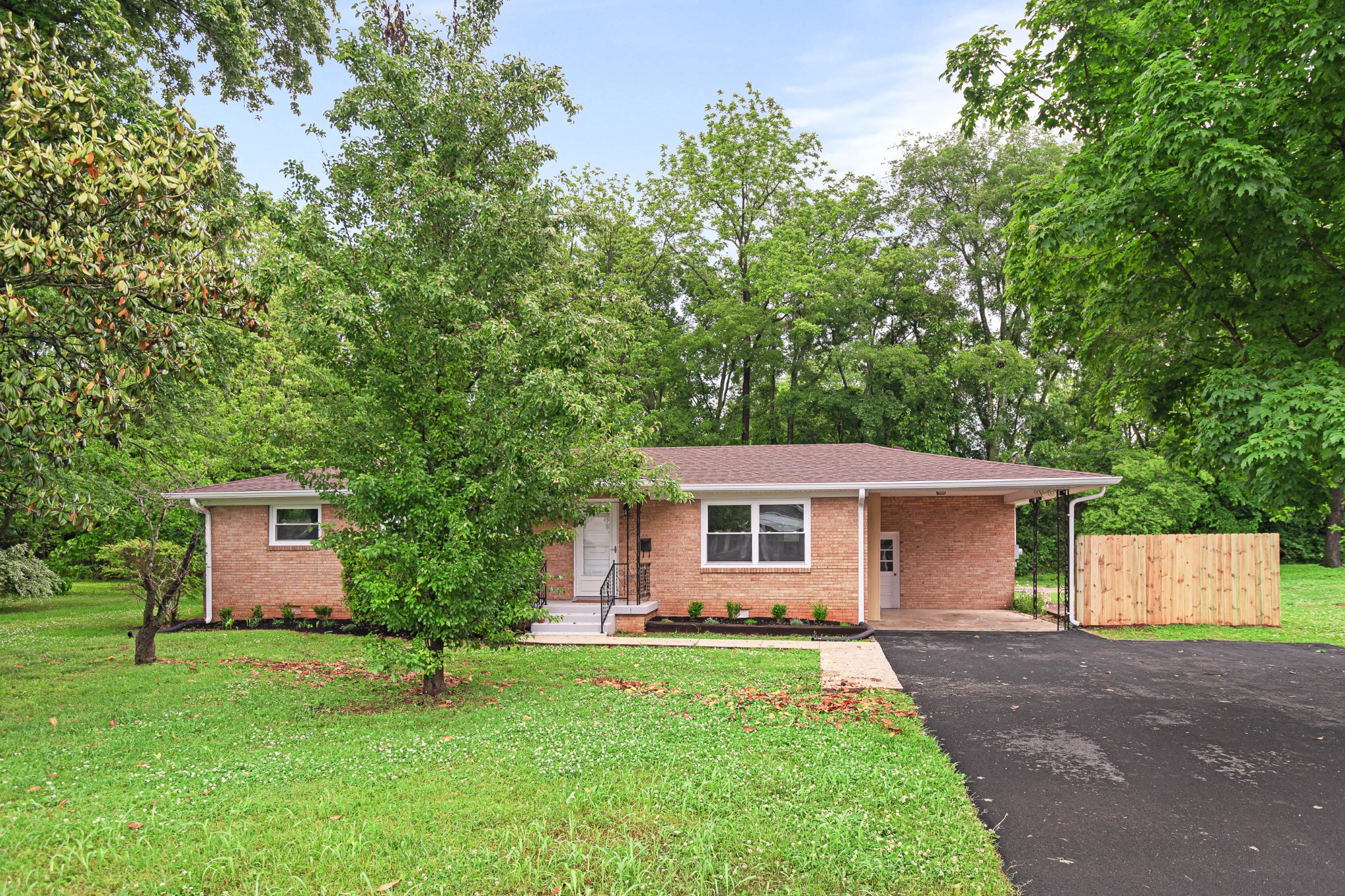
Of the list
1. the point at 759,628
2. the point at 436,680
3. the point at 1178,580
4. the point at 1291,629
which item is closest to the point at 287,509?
the point at 436,680

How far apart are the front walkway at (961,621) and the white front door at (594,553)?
5.49 metres

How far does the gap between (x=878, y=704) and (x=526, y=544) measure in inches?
168

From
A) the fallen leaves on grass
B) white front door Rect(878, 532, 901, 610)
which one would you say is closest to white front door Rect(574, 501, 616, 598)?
the fallen leaves on grass

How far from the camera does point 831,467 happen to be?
49.1ft

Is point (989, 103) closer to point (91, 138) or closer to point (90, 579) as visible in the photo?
point (91, 138)

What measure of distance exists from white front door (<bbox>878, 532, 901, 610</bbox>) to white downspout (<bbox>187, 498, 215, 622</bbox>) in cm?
1471

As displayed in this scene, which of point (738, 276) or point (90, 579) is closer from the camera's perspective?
point (90, 579)

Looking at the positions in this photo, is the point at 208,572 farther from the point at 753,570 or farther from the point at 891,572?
the point at 891,572

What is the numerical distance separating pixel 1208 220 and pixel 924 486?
751cm

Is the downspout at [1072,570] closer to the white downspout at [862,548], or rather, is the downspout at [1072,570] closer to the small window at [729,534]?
the white downspout at [862,548]

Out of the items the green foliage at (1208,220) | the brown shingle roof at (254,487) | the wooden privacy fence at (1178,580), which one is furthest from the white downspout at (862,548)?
the brown shingle roof at (254,487)

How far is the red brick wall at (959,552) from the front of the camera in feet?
56.3

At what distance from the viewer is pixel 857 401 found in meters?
26.7

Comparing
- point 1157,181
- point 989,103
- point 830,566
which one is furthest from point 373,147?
point 830,566
